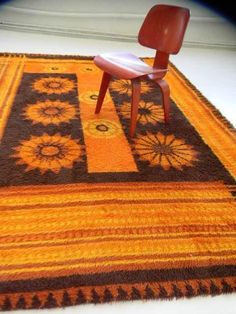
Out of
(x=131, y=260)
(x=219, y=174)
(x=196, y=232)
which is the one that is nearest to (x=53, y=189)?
(x=131, y=260)

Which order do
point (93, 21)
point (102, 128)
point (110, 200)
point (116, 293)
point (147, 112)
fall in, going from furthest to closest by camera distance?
point (93, 21) < point (147, 112) < point (102, 128) < point (110, 200) < point (116, 293)

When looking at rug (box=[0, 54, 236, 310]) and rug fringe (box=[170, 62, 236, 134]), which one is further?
rug fringe (box=[170, 62, 236, 134])

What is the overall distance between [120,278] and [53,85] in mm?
1779

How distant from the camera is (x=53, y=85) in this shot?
2.59m

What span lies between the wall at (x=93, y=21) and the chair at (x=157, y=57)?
2.06 metres

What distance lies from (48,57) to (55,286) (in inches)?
97.6

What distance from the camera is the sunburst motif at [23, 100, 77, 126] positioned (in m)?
2.12

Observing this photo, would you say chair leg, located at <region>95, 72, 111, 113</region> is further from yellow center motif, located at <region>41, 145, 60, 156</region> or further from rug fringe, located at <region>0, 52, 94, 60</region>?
rug fringe, located at <region>0, 52, 94, 60</region>

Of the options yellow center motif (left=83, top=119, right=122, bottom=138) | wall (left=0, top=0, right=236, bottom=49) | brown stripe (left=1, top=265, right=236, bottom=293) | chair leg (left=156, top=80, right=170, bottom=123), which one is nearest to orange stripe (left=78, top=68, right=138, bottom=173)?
yellow center motif (left=83, top=119, right=122, bottom=138)

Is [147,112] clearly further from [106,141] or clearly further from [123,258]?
[123,258]

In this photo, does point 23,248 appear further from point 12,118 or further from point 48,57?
point 48,57

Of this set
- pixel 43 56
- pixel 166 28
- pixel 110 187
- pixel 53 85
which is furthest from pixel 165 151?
pixel 43 56

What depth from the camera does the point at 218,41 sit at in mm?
4242

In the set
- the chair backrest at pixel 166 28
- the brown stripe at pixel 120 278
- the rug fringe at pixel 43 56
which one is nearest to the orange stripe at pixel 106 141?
the chair backrest at pixel 166 28
